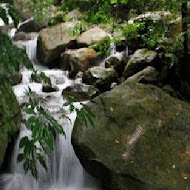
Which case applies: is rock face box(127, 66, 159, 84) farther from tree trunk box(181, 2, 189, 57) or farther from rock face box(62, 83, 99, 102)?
rock face box(62, 83, 99, 102)

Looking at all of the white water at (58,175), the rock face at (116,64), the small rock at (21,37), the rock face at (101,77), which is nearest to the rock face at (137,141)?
the white water at (58,175)

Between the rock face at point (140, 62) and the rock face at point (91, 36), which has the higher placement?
the rock face at point (140, 62)

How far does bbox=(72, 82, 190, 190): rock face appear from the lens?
3.99m

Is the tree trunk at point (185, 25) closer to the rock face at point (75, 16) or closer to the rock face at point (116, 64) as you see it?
the rock face at point (75, 16)

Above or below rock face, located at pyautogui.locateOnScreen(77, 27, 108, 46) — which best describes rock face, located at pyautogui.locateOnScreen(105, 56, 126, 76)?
below

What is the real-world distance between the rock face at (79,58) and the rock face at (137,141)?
14.6 feet

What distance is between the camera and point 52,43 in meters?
10.3

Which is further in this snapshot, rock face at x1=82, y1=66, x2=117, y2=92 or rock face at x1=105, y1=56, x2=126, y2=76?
rock face at x1=105, y1=56, x2=126, y2=76

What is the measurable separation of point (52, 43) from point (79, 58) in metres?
1.44

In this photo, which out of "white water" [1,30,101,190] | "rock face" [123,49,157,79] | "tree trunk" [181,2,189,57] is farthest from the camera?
"rock face" [123,49,157,79]

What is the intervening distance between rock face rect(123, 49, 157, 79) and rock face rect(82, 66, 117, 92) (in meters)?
0.53

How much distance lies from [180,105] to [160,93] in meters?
0.34

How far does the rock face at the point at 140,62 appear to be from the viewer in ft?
23.5

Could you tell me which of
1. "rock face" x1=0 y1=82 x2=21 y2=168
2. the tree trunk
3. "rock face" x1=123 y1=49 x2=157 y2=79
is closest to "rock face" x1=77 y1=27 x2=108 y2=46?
"rock face" x1=123 y1=49 x2=157 y2=79
